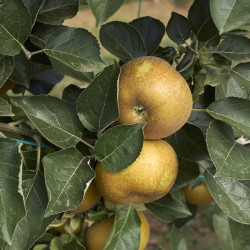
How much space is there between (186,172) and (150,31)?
36 centimetres

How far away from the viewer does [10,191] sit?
2.20 ft

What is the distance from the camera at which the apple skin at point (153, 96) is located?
2.40ft

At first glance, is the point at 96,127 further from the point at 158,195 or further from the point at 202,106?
the point at 202,106

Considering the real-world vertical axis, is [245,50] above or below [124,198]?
above

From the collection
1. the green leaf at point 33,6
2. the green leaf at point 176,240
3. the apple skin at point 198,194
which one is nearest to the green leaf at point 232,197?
the green leaf at point 176,240

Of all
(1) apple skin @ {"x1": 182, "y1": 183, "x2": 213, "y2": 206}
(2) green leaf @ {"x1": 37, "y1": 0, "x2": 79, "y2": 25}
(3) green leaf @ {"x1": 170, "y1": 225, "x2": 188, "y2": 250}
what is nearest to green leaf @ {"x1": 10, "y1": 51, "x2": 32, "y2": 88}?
(2) green leaf @ {"x1": 37, "y1": 0, "x2": 79, "y2": 25}

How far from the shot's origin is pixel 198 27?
83 centimetres

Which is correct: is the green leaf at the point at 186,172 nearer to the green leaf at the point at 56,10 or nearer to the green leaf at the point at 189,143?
the green leaf at the point at 189,143

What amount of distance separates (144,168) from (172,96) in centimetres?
15

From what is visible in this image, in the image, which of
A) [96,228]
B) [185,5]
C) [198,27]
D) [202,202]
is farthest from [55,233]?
[185,5]

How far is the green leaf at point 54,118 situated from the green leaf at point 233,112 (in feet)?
0.96

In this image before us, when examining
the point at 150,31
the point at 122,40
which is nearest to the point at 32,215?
the point at 122,40

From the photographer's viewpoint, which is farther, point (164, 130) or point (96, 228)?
point (96, 228)

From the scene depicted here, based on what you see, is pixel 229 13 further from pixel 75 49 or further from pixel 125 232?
pixel 125 232
